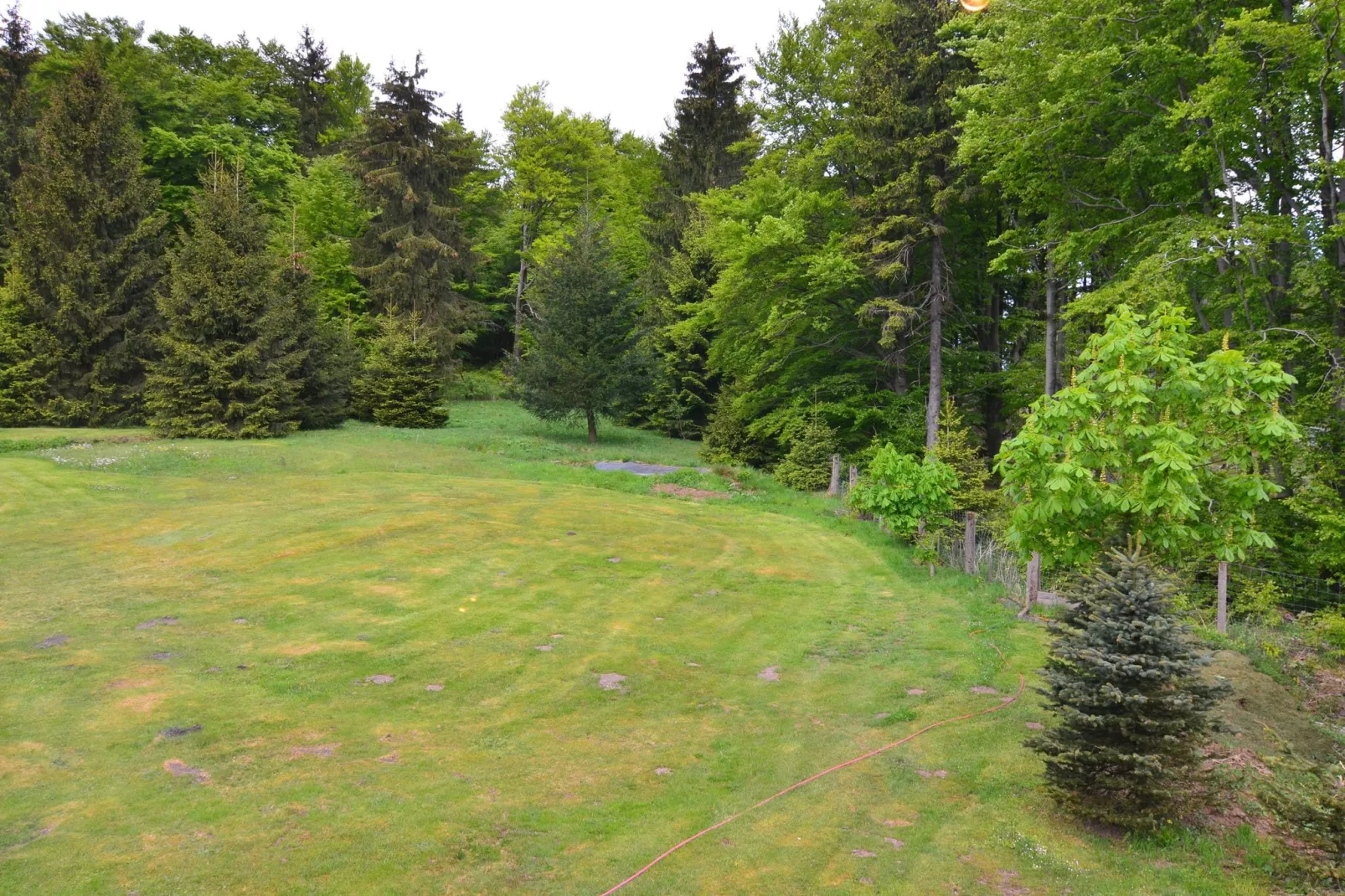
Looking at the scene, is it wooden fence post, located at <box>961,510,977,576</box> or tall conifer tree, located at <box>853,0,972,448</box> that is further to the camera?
tall conifer tree, located at <box>853,0,972,448</box>

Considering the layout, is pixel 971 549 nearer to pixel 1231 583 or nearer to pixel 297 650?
pixel 1231 583

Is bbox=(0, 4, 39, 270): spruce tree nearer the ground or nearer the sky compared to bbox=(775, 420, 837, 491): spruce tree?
nearer the sky

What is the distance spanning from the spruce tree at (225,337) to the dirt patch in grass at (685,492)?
1372 cm

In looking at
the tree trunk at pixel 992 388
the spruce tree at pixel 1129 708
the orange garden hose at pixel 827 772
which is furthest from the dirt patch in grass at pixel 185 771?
the tree trunk at pixel 992 388

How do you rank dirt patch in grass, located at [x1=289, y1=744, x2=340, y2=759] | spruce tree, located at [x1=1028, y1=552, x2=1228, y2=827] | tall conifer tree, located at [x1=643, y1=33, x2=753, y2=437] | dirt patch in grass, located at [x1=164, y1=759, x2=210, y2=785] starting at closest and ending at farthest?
spruce tree, located at [x1=1028, y1=552, x2=1228, y2=827]
dirt patch in grass, located at [x1=164, y1=759, x2=210, y2=785]
dirt patch in grass, located at [x1=289, y1=744, x2=340, y2=759]
tall conifer tree, located at [x1=643, y1=33, x2=753, y2=437]

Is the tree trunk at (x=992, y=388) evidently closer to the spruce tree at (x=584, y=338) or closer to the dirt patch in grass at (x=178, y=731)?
the spruce tree at (x=584, y=338)

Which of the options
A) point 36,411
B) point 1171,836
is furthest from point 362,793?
point 36,411

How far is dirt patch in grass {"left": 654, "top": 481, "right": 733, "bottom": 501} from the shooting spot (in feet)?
63.6

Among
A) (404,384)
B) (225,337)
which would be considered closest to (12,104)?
(225,337)

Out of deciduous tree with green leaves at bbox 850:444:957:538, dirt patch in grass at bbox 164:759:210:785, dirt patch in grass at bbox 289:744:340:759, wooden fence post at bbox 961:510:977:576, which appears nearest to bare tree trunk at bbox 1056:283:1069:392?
deciduous tree with green leaves at bbox 850:444:957:538

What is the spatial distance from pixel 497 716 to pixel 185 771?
2.30 m

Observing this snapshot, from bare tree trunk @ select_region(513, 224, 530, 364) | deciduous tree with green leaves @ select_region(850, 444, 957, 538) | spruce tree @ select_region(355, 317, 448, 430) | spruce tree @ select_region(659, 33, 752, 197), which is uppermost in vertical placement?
spruce tree @ select_region(659, 33, 752, 197)

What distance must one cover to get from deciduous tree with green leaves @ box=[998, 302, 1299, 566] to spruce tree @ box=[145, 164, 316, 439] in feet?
79.6

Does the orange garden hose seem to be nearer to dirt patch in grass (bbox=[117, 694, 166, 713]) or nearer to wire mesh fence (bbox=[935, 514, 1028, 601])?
wire mesh fence (bbox=[935, 514, 1028, 601])
